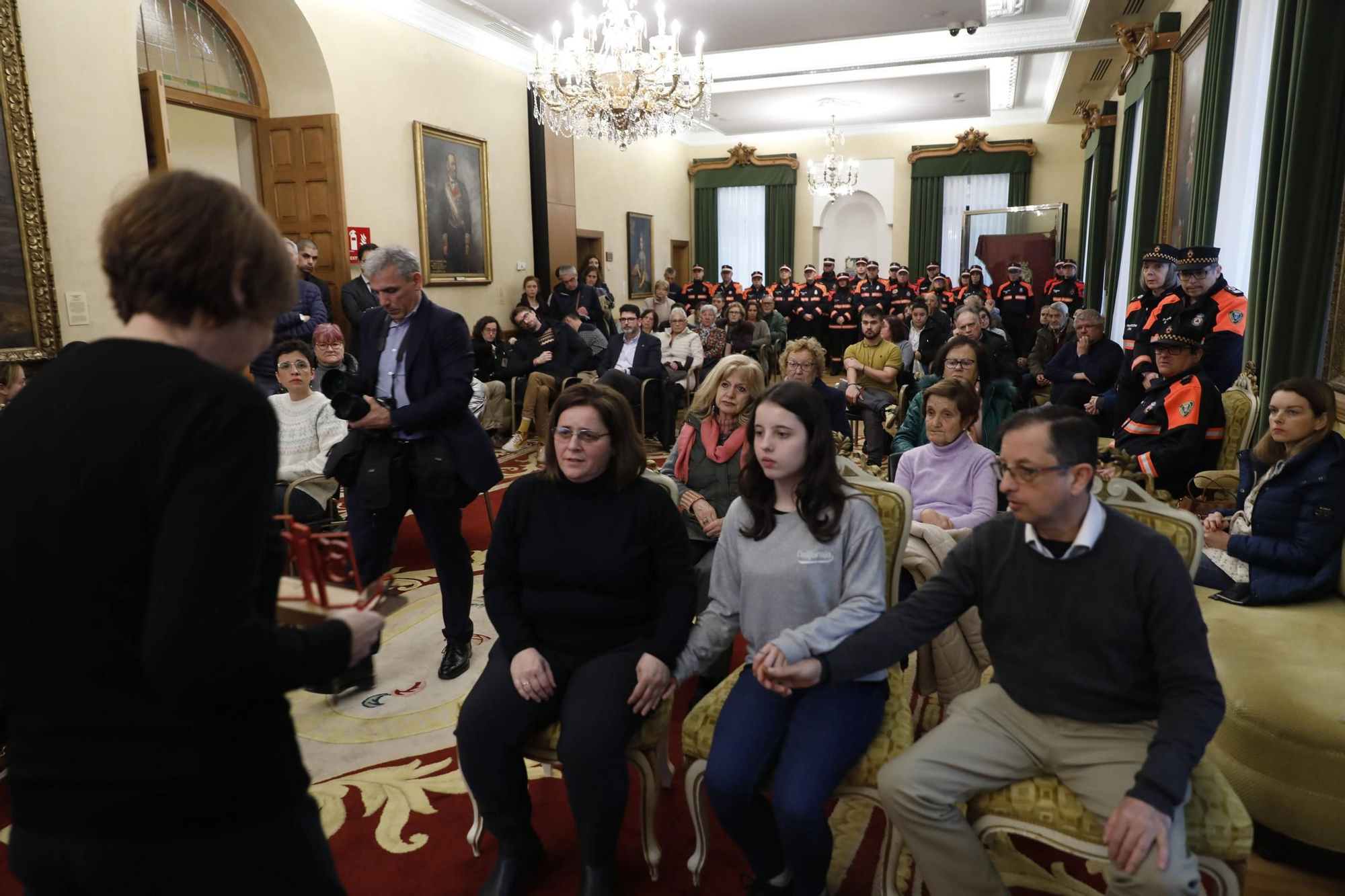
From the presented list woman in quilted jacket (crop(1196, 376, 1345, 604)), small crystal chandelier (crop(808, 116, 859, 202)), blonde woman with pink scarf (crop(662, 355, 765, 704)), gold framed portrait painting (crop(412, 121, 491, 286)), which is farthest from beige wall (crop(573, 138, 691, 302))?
woman in quilted jacket (crop(1196, 376, 1345, 604))

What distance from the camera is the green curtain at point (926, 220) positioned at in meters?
14.9

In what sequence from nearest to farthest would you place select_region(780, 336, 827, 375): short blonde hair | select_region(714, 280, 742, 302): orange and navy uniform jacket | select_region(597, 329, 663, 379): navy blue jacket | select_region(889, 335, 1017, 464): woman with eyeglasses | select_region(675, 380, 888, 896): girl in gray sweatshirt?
select_region(675, 380, 888, 896): girl in gray sweatshirt → select_region(889, 335, 1017, 464): woman with eyeglasses → select_region(780, 336, 827, 375): short blonde hair → select_region(597, 329, 663, 379): navy blue jacket → select_region(714, 280, 742, 302): orange and navy uniform jacket

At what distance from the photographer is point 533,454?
293 inches

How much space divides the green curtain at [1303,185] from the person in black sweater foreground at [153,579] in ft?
14.0

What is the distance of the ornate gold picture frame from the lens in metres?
4.70

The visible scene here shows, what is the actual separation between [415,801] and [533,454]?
5063 millimetres

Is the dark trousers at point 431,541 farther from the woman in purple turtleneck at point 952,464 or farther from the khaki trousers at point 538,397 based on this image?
the khaki trousers at point 538,397

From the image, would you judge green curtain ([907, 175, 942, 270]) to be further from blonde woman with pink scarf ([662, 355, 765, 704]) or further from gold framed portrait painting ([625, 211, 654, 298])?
blonde woman with pink scarf ([662, 355, 765, 704])

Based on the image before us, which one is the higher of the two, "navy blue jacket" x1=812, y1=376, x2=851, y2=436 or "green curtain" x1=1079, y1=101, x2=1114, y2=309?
"green curtain" x1=1079, y1=101, x2=1114, y2=309

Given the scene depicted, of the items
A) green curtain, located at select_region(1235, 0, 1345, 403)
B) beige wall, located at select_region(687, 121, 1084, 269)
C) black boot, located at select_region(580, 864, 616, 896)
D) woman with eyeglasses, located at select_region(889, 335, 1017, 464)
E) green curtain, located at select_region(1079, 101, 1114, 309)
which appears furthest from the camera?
beige wall, located at select_region(687, 121, 1084, 269)

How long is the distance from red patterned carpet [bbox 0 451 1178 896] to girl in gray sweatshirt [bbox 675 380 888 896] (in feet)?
0.94

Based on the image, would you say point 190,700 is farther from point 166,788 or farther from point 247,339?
point 247,339

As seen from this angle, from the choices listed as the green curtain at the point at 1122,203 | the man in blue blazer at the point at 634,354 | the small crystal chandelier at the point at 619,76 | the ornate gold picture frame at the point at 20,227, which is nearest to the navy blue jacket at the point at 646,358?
the man in blue blazer at the point at 634,354

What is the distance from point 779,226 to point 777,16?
743 cm
